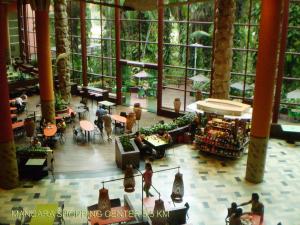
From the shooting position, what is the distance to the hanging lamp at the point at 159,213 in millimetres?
7965

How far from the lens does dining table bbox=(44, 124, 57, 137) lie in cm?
1455

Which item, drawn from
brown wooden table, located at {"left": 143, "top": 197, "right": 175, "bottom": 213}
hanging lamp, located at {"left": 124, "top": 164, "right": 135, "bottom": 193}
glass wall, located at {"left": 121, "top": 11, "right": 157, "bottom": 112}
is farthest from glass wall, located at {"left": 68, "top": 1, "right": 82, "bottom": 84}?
hanging lamp, located at {"left": 124, "top": 164, "right": 135, "bottom": 193}

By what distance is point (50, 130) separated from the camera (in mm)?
14977

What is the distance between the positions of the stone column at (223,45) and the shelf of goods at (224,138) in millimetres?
1535

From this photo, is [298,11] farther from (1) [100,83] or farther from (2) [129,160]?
(1) [100,83]

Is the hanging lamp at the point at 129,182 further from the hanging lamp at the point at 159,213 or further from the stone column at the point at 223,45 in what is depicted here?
the stone column at the point at 223,45

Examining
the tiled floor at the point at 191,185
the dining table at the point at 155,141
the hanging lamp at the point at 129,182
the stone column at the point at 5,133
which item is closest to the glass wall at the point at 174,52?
the tiled floor at the point at 191,185

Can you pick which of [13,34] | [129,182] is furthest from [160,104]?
[13,34]

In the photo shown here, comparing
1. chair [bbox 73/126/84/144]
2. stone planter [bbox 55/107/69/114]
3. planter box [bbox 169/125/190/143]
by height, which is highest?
stone planter [bbox 55/107/69/114]

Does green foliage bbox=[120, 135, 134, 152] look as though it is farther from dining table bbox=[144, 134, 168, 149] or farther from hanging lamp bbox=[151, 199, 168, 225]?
hanging lamp bbox=[151, 199, 168, 225]

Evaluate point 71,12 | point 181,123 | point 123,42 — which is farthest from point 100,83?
point 181,123

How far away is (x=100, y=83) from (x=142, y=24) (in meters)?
4.98

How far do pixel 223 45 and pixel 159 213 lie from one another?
9.02 m

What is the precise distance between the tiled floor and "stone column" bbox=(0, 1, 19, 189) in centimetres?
39
